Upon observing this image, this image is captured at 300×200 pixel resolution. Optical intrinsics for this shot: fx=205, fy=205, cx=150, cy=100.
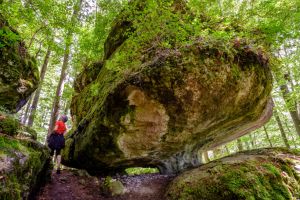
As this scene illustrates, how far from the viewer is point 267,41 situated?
7969mm

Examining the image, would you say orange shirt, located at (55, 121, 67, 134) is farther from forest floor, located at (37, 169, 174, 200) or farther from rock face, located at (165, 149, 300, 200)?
rock face, located at (165, 149, 300, 200)

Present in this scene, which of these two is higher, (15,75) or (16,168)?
(15,75)

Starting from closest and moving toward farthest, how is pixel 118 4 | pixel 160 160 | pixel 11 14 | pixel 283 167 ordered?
pixel 283 167 → pixel 11 14 → pixel 160 160 → pixel 118 4

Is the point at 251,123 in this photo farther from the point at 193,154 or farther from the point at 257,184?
the point at 257,184

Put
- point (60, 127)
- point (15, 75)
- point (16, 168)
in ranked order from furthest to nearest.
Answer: point (15, 75), point (60, 127), point (16, 168)

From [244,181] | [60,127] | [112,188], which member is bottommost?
[112,188]

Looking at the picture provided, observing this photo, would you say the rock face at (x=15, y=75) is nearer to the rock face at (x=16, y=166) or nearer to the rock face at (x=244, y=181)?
the rock face at (x=16, y=166)

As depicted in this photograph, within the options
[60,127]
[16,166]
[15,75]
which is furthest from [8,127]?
[15,75]

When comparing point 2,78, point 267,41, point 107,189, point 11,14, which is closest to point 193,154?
point 107,189

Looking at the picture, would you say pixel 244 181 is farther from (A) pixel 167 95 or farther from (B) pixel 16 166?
(B) pixel 16 166

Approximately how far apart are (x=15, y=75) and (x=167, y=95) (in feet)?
25.5

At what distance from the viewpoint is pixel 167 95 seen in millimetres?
6633

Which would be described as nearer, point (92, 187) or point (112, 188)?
point (112, 188)

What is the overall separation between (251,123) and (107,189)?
6902mm
